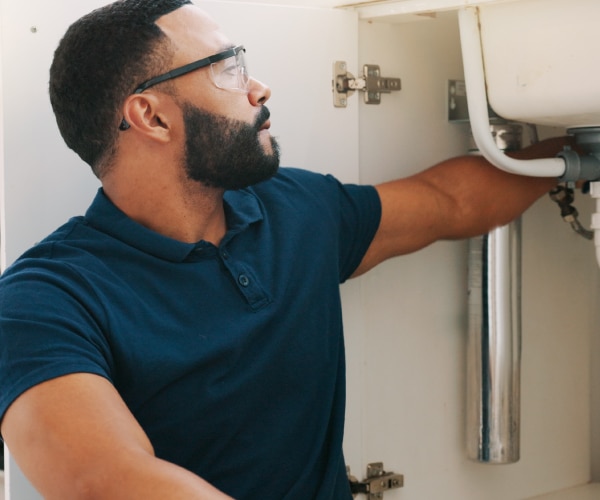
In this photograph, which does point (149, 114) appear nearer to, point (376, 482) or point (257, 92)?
point (257, 92)

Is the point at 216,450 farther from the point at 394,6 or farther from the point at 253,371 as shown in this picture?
the point at 394,6

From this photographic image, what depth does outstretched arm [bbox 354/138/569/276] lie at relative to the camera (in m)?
1.44

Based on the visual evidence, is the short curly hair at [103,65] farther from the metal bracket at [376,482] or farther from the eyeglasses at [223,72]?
the metal bracket at [376,482]

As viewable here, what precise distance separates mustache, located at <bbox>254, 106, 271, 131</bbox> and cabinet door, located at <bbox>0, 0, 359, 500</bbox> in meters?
0.10

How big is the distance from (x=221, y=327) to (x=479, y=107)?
1.50ft

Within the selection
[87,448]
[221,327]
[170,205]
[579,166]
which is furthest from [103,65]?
[579,166]

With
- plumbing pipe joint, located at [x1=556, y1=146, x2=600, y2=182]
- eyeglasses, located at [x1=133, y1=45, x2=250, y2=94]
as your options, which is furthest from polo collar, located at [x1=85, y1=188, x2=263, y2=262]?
plumbing pipe joint, located at [x1=556, y1=146, x2=600, y2=182]

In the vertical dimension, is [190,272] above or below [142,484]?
above

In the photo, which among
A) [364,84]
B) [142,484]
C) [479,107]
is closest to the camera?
Result: [142,484]

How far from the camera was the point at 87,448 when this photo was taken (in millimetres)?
998

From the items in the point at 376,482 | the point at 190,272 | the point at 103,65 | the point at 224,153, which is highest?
the point at 103,65

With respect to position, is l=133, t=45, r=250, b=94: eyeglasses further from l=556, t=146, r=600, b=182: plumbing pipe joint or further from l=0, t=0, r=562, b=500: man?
l=556, t=146, r=600, b=182: plumbing pipe joint

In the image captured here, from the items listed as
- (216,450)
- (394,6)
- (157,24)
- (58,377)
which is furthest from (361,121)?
(58,377)

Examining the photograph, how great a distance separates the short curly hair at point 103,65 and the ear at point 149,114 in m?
0.01
